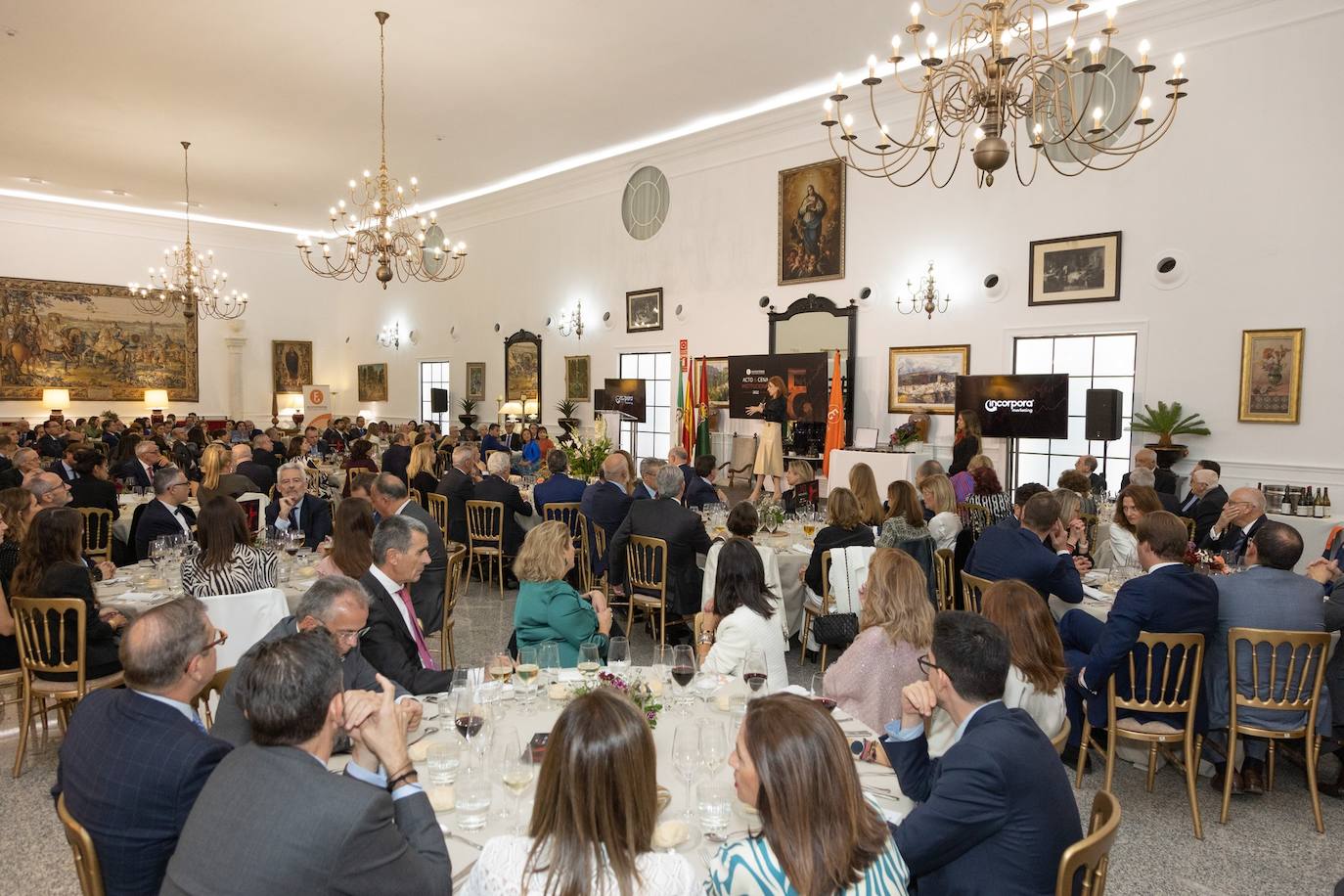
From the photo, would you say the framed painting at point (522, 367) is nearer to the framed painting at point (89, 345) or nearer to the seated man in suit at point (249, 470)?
the framed painting at point (89, 345)

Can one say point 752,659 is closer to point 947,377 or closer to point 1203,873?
point 1203,873

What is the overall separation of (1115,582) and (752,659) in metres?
3.46

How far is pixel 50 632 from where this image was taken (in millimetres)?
4387

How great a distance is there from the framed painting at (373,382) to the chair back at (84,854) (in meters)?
20.6

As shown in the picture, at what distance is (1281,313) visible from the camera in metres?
8.57

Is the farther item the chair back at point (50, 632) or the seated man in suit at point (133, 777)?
the chair back at point (50, 632)

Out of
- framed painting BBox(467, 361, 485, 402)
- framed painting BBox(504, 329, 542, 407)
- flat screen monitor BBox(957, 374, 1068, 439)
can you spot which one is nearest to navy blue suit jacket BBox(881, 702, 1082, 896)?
flat screen monitor BBox(957, 374, 1068, 439)

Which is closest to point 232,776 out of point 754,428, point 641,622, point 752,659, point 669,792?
point 669,792

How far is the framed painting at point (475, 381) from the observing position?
1889 cm

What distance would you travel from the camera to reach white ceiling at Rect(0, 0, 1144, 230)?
30.2 feet

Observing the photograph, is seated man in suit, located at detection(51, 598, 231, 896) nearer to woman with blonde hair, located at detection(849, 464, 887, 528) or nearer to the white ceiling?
woman with blonde hair, located at detection(849, 464, 887, 528)

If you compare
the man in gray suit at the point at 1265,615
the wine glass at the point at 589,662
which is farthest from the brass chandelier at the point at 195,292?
the man in gray suit at the point at 1265,615

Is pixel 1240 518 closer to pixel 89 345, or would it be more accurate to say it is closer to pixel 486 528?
pixel 486 528

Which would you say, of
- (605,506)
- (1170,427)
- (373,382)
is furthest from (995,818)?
(373,382)
